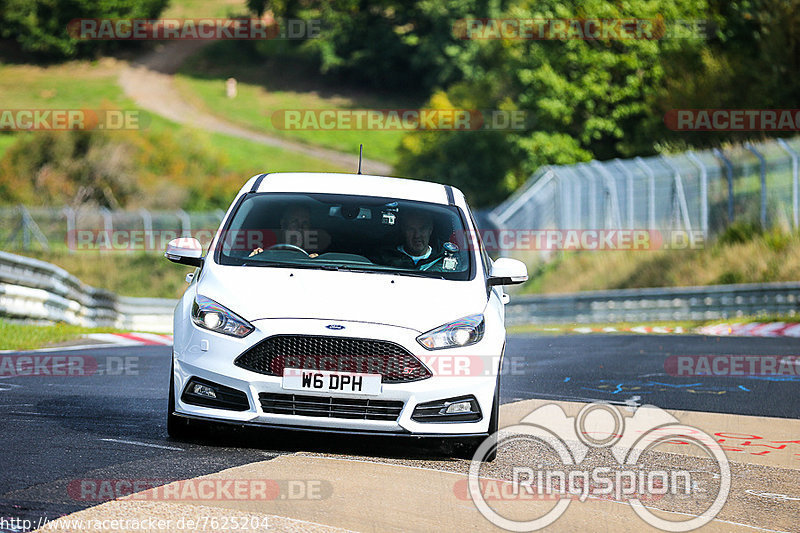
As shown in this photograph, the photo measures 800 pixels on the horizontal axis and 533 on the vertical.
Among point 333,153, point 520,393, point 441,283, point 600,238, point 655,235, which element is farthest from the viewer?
point 333,153

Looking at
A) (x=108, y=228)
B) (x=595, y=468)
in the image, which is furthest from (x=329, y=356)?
(x=108, y=228)

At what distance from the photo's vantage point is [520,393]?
11.4 m

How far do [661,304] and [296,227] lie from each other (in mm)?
17212

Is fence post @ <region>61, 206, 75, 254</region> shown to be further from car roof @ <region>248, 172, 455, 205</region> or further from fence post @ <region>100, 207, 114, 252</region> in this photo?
car roof @ <region>248, 172, 455, 205</region>

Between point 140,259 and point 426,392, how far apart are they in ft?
119

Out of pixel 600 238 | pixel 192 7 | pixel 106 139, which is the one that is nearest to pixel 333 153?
pixel 106 139

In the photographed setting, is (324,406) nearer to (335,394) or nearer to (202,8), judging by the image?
(335,394)

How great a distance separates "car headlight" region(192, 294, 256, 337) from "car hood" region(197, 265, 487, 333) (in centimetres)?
4

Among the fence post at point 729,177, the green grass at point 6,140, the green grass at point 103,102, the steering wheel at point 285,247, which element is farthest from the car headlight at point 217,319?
the green grass at point 6,140

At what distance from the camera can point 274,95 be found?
314 feet

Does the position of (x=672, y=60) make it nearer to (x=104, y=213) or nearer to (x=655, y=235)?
(x=655, y=235)

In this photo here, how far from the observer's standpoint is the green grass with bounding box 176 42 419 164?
8644 cm

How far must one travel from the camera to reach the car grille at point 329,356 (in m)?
7.42

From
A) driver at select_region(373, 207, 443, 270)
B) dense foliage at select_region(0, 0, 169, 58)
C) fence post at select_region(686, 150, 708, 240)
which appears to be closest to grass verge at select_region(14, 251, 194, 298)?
fence post at select_region(686, 150, 708, 240)
